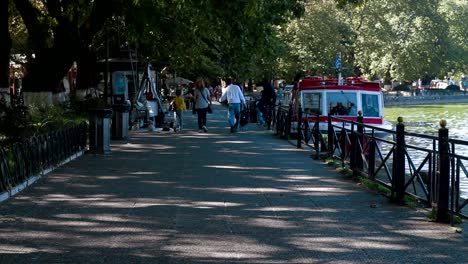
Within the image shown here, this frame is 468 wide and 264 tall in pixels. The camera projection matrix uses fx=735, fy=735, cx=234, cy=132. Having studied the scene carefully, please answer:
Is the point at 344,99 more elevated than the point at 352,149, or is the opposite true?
the point at 344,99

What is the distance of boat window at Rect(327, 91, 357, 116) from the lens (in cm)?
2284

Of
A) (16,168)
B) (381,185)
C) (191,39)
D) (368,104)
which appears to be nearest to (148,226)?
(16,168)

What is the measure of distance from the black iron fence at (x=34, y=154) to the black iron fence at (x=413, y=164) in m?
5.48

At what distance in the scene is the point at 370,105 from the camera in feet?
75.1

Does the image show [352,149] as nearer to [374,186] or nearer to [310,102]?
[374,186]

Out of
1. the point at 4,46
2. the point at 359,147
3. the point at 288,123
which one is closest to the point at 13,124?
the point at 359,147

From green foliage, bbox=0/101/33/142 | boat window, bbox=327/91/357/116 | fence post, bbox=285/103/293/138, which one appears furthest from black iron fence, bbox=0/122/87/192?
boat window, bbox=327/91/357/116

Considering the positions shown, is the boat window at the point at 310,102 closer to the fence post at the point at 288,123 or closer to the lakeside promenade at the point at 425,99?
the fence post at the point at 288,123

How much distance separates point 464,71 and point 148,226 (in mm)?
76282

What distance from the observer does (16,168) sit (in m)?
11.1

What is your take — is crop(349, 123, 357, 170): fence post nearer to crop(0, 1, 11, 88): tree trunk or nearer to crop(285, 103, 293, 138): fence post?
crop(285, 103, 293, 138): fence post

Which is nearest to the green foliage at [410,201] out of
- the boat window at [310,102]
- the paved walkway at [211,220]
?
the paved walkway at [211,220]

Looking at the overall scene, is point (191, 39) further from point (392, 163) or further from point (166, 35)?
point (392, 163)

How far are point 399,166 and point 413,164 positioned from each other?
34cm
